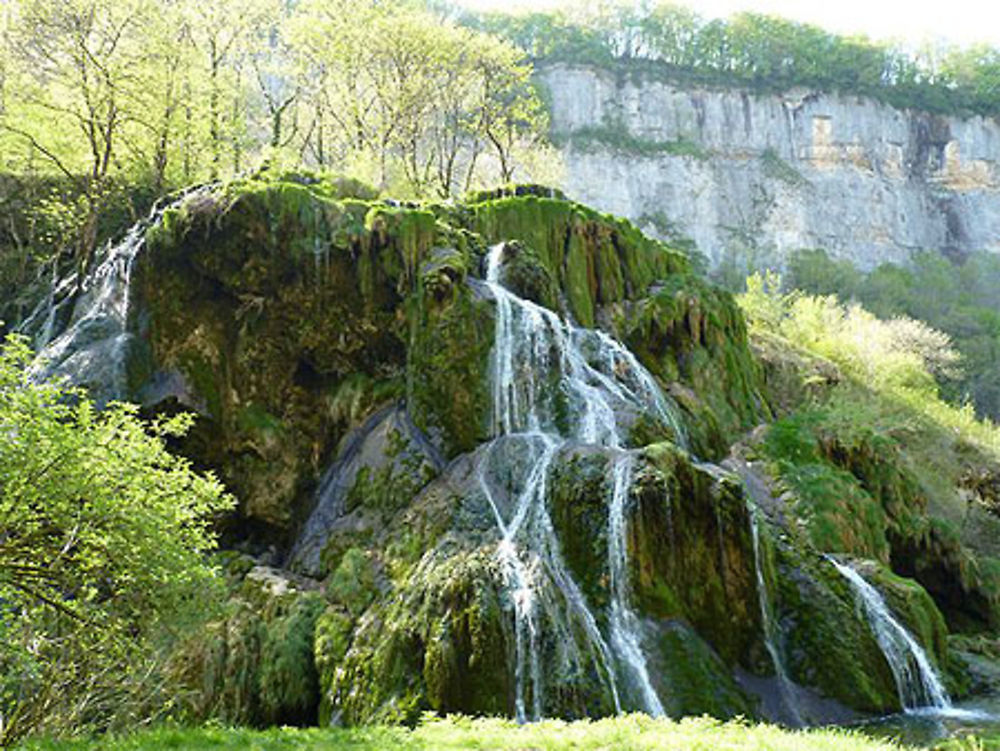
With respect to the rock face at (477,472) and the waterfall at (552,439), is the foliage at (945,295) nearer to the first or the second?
the rock face at (477,472)

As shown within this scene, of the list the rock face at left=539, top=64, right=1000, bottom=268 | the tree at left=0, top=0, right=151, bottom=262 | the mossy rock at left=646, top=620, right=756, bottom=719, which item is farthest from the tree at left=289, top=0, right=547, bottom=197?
the rock face at left=539, top=64, right=1000, bottom=268

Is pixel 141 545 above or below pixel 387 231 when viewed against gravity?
below

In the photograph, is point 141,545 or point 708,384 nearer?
point 141,545

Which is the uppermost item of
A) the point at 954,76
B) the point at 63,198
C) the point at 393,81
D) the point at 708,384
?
the point at 954,76

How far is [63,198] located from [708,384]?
78.4 ft

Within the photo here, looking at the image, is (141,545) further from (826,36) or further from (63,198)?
(826,36)

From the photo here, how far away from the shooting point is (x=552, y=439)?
15852 mm

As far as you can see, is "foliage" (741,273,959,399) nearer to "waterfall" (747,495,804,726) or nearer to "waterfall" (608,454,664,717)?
"waterfall" (747,495,804,726)

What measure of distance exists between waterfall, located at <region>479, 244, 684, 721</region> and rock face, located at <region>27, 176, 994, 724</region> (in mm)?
53

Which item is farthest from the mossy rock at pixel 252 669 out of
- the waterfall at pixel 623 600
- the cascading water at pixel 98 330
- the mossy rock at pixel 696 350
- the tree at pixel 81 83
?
the tree at pixel 81 83

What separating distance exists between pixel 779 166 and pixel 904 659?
71.0m

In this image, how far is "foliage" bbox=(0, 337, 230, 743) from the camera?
24.2ft

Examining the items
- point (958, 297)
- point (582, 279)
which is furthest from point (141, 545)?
point (958, 297)

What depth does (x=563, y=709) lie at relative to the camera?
1070cm
